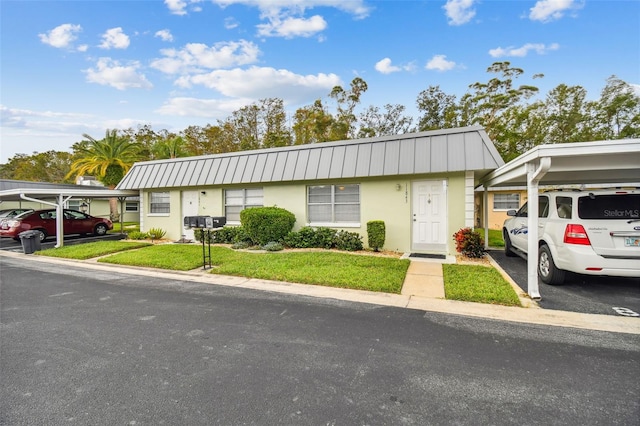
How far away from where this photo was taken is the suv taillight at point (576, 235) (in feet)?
16.4

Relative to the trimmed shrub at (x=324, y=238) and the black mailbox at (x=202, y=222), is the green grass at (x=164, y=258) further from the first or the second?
the trimmed shrub at (x=324, y=238)

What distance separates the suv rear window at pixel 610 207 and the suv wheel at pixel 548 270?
3.28 feet

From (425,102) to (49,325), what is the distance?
2722cm

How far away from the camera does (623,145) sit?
4414 mm

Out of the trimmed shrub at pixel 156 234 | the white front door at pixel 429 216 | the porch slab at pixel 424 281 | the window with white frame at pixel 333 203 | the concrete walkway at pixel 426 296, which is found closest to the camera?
the concrete walkway at pixel 426 296

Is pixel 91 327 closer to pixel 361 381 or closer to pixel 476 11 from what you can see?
pixel 361 381

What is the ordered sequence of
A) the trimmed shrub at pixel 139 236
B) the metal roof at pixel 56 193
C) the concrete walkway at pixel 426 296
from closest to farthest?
the concrete walkway at pixel 426 296 < the metal roof at pixel 56 193 < the trimmed shrub at pixel 139 236

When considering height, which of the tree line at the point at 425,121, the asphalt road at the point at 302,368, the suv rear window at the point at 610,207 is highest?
the tree line at the point at 425,121

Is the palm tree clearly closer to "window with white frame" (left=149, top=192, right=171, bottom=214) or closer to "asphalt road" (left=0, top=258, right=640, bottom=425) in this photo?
"window with white frame" (left=149, top=192, right=171, bottom=214)

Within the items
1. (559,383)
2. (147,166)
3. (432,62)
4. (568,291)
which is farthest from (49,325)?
(432,62)

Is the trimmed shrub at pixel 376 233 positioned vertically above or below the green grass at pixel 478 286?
above

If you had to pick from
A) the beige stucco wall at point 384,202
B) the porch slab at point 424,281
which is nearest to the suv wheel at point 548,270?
the porch slab at point 424,281

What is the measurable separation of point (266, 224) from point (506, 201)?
14.0 m

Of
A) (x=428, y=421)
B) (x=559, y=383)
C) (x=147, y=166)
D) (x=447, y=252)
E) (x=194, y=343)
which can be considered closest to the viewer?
(x=428, y=421)
